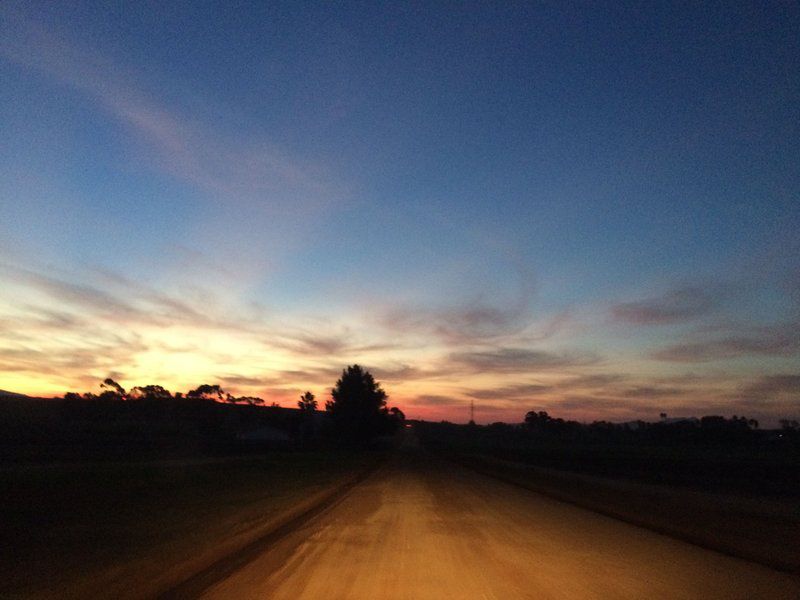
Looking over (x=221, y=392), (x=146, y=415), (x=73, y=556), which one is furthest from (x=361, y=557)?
(x=221, y=392)

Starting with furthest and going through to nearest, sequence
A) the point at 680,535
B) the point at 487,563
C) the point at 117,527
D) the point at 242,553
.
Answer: the point at 680,535, the point at 117,527, the point at 242,553, the point at 487,563

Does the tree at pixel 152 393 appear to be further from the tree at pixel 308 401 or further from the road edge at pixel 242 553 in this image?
the road edge at pixel 242 553

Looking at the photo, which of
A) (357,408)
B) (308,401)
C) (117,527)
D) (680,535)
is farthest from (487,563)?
(308,401)

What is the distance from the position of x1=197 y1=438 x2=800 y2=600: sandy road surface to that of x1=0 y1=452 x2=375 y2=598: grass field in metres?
1.31

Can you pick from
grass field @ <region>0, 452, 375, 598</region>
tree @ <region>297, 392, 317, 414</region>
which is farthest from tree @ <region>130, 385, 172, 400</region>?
grass field @ <region>0, 452, 375, 598</region>

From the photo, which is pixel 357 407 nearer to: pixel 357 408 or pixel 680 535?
pixel 357 408

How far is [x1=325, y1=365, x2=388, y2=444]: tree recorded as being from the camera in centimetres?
9812

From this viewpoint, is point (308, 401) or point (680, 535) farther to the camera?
point (308, 401)

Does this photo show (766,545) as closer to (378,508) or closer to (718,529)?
(718,529)

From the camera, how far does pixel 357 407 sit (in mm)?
99188

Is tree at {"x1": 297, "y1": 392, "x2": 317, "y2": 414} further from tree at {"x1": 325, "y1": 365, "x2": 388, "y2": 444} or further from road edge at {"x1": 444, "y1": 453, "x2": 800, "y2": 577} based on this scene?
road edge at {"x1": 444, "y1": 453, "x2": 800, "y2": 577}

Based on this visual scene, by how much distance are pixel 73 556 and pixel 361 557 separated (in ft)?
15.1

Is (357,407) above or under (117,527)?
above

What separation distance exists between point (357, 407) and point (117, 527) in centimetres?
8724
